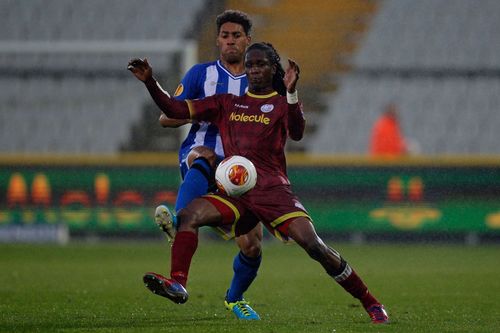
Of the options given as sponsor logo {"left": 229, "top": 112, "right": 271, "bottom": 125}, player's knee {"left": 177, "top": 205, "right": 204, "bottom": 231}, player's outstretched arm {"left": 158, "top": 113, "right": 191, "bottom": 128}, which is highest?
sponsor logo {"left": 229, "top": 112, "right": 271, "bottom": 125}

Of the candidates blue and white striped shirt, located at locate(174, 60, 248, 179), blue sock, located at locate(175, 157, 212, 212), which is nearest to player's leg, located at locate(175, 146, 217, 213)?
blue sock, located at locate(175, 157, 212, 212)

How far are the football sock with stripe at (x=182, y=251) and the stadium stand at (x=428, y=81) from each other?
13.7 meters

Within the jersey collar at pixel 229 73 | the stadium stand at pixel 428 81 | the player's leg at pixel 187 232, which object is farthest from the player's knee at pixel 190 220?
the stadium stand at pixel 428 81

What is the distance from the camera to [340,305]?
841 centimetres

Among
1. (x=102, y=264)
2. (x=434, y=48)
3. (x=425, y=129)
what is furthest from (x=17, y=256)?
(x=434, y=48)

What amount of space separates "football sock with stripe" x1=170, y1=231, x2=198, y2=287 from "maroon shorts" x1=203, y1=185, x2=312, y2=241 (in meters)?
0.22

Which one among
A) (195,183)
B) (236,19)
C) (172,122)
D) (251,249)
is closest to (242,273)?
(251,249)

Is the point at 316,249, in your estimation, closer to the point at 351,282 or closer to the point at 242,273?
the point at 351,282

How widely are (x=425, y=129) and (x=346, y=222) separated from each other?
3.92 metres

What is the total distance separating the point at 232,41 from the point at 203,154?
2.81 feet

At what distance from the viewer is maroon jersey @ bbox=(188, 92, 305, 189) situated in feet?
22.2

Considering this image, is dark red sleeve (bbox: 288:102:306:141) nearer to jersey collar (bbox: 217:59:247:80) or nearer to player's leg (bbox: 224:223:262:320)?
player's leg (bbox: 224:223:262:320)

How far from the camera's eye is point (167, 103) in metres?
6.89

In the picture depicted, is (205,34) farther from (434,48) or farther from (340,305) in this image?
(340,305)
